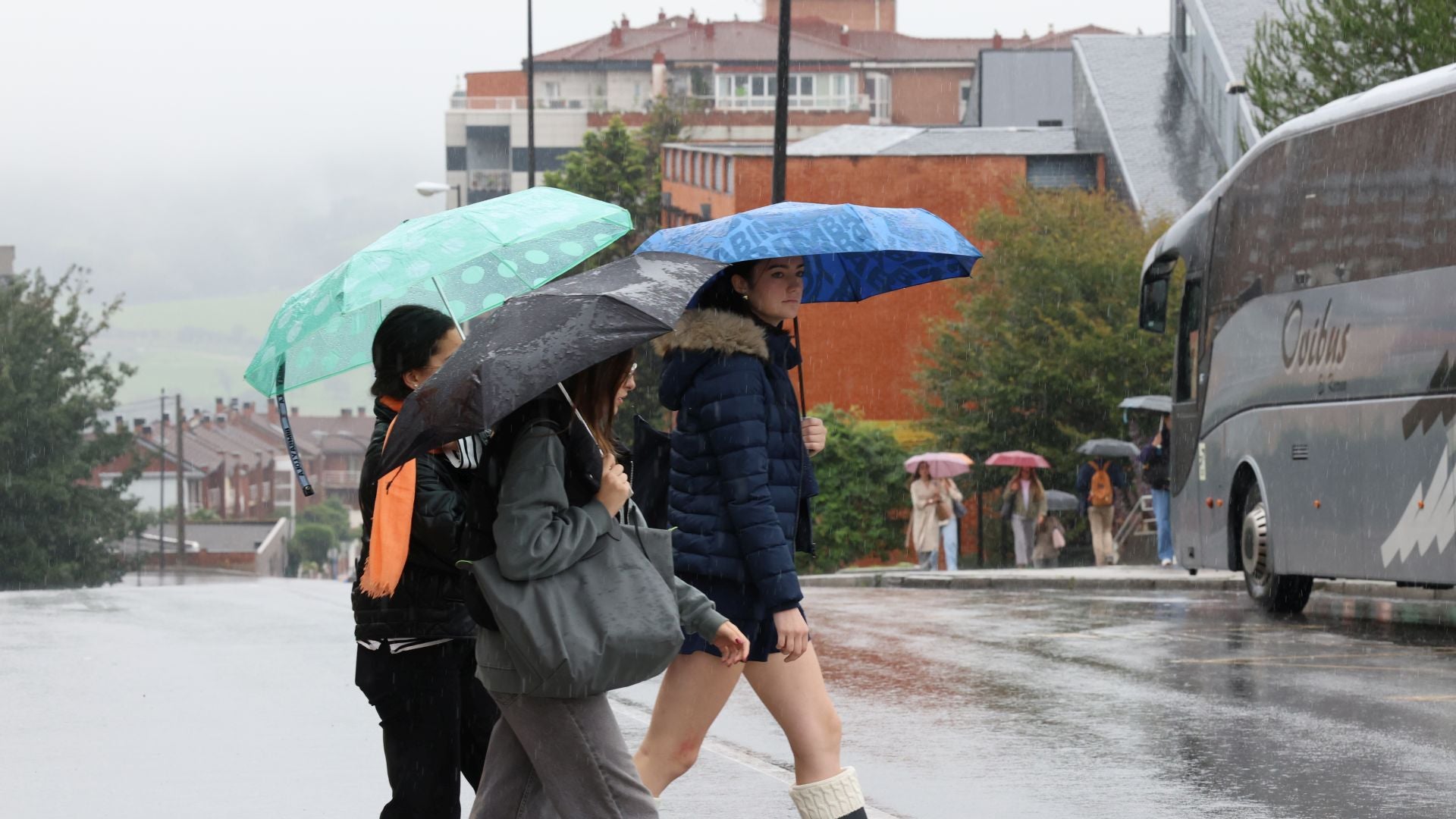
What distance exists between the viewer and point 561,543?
442 cm

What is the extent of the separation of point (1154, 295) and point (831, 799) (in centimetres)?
1396

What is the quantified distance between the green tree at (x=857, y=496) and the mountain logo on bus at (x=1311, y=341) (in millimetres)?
27624

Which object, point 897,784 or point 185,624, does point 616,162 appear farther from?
point 897,784

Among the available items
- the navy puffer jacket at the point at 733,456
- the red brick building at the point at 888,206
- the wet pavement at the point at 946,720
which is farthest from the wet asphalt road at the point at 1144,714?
the red brick building at the point at 888,206

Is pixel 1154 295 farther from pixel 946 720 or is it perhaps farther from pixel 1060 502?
pixel 1060 502

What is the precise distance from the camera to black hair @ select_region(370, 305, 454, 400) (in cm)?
542

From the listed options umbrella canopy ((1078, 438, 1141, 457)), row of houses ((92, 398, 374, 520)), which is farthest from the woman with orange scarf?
row of houses ((92, 398, 374, 520))

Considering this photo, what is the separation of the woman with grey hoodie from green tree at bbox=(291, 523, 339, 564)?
137388 mm

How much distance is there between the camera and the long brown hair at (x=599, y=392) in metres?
4.65

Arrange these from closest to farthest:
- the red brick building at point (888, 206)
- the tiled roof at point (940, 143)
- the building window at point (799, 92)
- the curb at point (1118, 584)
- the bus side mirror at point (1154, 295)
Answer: the bus side mirror at point (1154, 295)
the curb at point (1118, 584)
the red brick building at point (888, 206)
the tiled roof at point (940, 143)
the building window at point (799, 92)


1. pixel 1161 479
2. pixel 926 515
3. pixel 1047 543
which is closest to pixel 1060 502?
pixel 1047 543

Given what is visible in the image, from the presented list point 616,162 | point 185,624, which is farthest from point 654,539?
point 616,162

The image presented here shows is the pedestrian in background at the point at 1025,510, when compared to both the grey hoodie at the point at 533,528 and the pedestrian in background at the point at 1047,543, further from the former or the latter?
the grey hoodie at the point at 533,528

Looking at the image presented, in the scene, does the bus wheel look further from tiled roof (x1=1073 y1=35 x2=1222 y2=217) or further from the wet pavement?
tiled roof (x1=1073 y1=35 x2=1222 y2=217)
